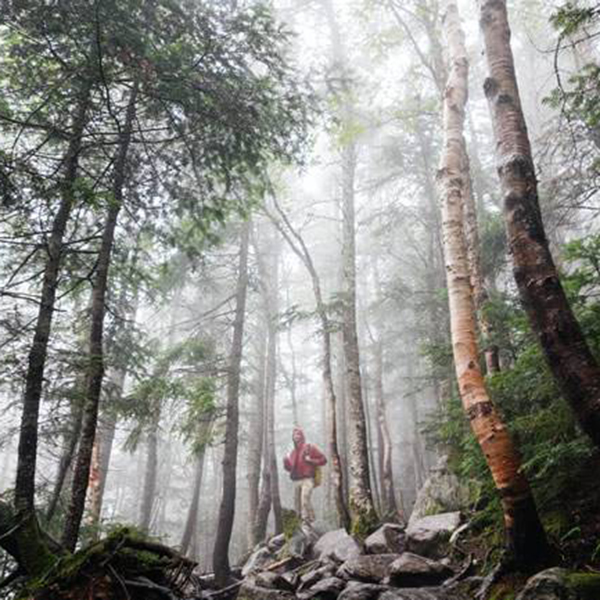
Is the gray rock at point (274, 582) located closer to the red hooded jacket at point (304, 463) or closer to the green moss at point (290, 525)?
the green moss at point (290, 525)

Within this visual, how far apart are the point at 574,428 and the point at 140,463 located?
36163mm

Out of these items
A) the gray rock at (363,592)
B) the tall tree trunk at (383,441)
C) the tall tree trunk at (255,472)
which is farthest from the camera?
the tall tree trunk at (383,441)

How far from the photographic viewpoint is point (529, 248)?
13.0 ft

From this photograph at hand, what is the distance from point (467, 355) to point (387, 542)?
437 centimetres

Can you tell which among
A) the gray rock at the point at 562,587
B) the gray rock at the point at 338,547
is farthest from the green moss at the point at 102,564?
the gray rock at the point at 338,547

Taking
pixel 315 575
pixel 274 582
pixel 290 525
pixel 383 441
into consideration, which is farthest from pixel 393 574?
pixel 383 441

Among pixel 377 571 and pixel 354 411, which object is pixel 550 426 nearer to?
pixel 377 571

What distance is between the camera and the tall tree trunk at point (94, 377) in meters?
5.22

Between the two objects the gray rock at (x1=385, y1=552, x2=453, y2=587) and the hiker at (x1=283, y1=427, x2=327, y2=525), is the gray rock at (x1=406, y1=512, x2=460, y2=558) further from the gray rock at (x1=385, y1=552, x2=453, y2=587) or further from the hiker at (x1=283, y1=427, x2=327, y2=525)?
the hiker at (x1=283, y1=427, x2=327, y2=525)

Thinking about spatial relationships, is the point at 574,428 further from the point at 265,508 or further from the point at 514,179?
the point at 265,508

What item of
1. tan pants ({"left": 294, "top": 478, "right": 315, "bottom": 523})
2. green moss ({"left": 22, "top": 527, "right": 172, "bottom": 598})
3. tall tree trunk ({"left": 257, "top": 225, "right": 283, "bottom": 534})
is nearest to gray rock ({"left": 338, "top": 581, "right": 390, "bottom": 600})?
green moss ({"left": 22, "top": 527, "right": 172, "bottom": 598})

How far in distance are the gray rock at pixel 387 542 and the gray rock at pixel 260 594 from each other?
156 centimetres

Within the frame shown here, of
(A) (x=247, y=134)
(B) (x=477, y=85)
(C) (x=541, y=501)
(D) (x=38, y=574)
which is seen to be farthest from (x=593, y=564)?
(B) (x=477, y=85)

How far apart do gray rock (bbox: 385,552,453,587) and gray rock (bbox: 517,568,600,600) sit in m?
2.77
